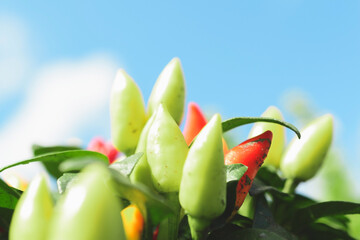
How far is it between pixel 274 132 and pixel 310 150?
76 millimetres

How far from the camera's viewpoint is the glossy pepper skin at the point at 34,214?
369mm

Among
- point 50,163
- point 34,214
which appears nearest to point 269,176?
point 50,163

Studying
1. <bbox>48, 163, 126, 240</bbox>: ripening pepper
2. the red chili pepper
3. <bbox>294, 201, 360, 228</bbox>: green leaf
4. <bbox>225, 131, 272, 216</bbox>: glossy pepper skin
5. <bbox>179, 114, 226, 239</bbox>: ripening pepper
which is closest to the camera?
<bbox>48, 163, 126, 240</bbox>: ripening pepper

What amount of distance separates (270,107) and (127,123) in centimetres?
24

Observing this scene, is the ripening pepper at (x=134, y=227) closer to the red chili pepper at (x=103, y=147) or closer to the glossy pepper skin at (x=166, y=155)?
the glossy pepper skin at (x=166, y=155)

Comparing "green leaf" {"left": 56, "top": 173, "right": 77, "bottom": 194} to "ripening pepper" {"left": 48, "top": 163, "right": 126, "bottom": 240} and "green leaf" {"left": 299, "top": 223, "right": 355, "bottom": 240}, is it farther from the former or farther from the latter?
"green leaf" {"left": 299, "top": 223, "right": 355, "bottom": 240}

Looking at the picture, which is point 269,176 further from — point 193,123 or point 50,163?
point 50,163

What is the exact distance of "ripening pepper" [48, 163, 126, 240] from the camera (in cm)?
33

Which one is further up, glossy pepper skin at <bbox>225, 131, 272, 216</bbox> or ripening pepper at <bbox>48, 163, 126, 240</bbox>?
ripening pepper at <bbox>48, 163, 126, 240</bbox>

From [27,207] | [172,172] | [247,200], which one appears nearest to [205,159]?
[172,172]

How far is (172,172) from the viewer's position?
49cm

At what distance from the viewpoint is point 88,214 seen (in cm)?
33

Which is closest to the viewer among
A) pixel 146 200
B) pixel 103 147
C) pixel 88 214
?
pixel 88 214

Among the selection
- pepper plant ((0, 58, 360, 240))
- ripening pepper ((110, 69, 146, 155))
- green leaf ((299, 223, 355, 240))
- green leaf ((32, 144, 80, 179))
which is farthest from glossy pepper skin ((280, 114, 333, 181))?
green leaf ((32, 144, 80, 179))
